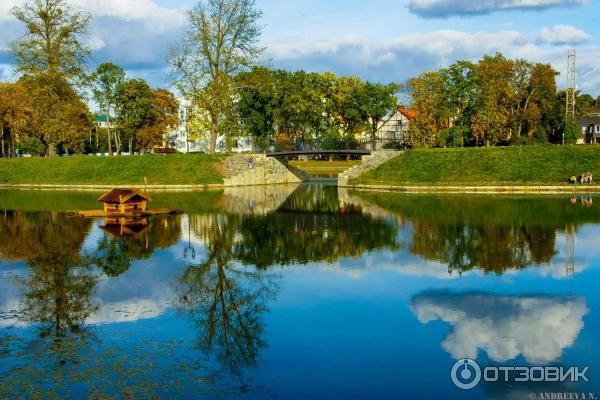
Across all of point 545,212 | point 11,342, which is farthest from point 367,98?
point 11,342

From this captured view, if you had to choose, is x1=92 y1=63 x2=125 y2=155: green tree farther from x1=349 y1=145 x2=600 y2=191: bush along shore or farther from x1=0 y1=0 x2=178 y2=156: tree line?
x1=349 y1=145 x2=600 y2=191: bush along shore

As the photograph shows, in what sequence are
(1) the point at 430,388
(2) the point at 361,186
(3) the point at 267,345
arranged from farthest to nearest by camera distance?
1. (2) the point at 361,186
2. (3) the point at 267,345
3. (1) the point at 430,388

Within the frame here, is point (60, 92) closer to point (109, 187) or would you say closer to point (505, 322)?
point (109, 187)

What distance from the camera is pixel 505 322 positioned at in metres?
15.9

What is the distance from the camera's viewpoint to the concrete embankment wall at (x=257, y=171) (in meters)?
73.3

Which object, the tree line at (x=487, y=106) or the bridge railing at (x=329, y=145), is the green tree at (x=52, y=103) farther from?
the tree line at (x=487, y=106)

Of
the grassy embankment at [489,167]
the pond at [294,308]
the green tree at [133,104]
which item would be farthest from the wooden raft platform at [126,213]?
the green tree at [133,104]

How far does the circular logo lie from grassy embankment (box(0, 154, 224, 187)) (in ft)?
189

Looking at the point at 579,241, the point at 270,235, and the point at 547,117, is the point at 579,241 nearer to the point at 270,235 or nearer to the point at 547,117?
the point at 270,235

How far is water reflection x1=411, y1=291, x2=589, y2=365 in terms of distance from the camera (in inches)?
547

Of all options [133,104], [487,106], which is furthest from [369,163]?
[133,104]

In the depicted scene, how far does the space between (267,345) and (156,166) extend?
207 ft

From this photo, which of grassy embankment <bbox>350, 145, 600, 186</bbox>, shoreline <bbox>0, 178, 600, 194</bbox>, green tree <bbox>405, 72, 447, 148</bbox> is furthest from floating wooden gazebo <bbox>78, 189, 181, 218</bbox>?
green tree <bbox>405, 72, 447, 148</bbox>

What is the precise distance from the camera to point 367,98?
106438 mm
